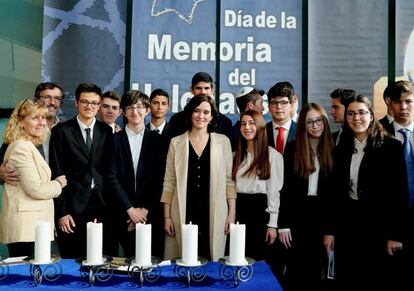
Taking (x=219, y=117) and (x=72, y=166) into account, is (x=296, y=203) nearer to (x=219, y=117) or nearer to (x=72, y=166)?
(x=219, y=117)

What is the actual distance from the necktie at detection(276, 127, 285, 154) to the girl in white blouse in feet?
0.67

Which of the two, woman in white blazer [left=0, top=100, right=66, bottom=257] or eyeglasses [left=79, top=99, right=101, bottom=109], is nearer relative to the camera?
woman in white blazer [left=0, top=100, right=66, bottom=257]

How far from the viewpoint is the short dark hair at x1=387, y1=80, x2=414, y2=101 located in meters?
2.69

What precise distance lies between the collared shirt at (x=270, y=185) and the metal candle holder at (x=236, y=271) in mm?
924

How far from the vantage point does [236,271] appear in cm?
161

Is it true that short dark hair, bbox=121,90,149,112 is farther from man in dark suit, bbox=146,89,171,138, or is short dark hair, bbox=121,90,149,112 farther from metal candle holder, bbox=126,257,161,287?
metal candle holder, bbox=126,257,161,287

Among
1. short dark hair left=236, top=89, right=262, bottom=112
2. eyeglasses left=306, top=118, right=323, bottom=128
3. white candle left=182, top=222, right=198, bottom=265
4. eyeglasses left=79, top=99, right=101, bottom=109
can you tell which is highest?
short dark hair left=236, top=89, right=262, bottom=112

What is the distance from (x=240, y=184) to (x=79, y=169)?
0.92 meters

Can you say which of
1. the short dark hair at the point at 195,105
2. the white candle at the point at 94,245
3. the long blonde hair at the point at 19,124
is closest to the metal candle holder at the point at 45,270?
the white candle at the point at 94,245

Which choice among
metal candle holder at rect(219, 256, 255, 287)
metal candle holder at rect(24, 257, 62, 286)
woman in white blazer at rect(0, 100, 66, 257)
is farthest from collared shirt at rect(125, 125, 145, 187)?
metal candle holder at rect(219, 256, 255, 287)

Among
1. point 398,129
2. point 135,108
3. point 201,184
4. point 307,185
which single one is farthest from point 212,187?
point 398,129

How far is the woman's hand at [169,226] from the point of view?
267 cm

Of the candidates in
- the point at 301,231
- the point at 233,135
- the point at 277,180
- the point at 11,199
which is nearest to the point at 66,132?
the point at 11,199

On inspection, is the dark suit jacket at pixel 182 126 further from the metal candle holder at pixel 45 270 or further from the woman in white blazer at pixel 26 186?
the metal candle holder at pixel 45 270
